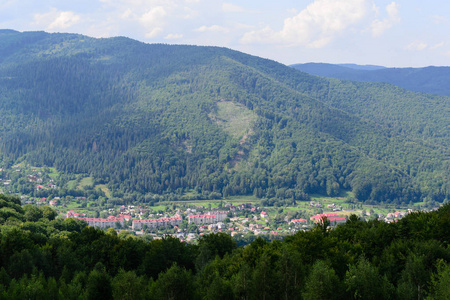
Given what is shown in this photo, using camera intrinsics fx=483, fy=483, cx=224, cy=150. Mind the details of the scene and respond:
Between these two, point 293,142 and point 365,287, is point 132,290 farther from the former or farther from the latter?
point 293,142

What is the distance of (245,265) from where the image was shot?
34.2m

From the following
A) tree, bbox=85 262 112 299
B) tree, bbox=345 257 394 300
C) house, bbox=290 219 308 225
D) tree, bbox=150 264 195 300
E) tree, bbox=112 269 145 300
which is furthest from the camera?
house, bbox=290 219 308 225

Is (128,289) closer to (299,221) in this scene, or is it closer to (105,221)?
(105,221)

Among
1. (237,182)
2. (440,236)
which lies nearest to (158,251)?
(440,236)

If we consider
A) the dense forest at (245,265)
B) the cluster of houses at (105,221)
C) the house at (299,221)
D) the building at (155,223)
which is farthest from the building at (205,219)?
the dense forest at (245,265)

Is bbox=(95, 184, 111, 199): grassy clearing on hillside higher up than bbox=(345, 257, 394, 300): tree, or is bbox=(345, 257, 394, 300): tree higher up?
bbox=(345, 257, 394, 300): tree

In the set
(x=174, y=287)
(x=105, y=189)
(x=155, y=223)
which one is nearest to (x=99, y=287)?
(x=174, y=287)

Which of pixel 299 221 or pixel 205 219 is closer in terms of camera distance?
pixel 299 221

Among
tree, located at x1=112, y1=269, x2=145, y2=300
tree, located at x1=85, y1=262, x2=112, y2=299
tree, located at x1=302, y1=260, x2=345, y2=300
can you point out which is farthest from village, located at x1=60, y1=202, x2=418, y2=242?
tree, located at x1=302, y1=260, x2=345, y2=300

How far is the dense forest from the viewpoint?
106ft

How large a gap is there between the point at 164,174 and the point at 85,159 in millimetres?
33920

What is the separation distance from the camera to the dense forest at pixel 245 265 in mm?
32438

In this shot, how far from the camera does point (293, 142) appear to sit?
18662 centimetres

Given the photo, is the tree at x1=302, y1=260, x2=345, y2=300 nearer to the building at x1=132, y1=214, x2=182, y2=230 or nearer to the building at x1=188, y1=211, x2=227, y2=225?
the building at x1=132, y1=214, x2=182, y2=230
